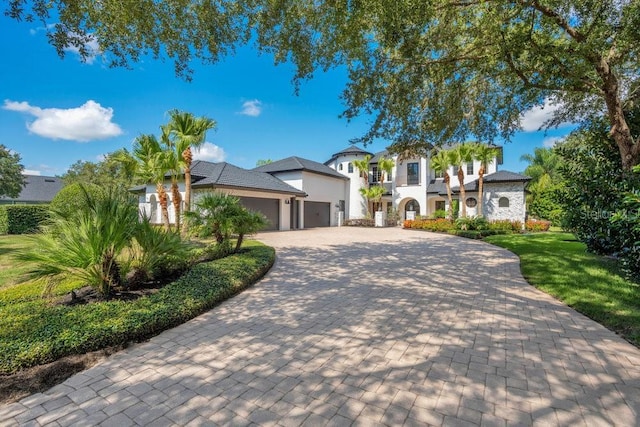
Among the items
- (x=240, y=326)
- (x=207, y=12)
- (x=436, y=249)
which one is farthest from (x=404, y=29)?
(x=436, y=249)

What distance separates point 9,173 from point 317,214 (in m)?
30.6

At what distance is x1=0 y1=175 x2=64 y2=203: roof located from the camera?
3791 cm

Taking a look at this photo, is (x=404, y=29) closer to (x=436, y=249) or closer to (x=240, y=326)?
(x=240, y=326)

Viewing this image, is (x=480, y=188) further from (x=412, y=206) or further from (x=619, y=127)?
(x=619, y=127)

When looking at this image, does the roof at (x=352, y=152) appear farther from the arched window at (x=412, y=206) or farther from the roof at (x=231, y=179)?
the roof at (x=231, y=179)

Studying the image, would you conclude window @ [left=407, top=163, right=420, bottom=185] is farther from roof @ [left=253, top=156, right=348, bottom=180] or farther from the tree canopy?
the tree canopy

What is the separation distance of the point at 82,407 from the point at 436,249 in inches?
503

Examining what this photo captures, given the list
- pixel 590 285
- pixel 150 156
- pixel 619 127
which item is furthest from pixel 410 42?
pixel 150 156

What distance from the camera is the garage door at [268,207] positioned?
22455 millimetres

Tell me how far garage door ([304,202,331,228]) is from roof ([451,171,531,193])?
12.1 m

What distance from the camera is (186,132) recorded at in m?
14.6

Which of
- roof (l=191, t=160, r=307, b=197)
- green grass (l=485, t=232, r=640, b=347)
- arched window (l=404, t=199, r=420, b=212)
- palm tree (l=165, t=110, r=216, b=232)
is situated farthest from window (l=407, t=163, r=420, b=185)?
palm tree (l=165, t=110, r=216, b=232)

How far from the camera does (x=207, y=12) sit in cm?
A: 654

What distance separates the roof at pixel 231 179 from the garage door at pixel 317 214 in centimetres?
291
